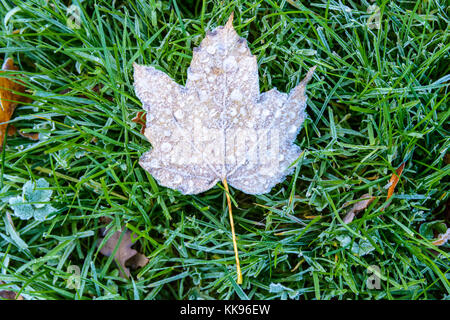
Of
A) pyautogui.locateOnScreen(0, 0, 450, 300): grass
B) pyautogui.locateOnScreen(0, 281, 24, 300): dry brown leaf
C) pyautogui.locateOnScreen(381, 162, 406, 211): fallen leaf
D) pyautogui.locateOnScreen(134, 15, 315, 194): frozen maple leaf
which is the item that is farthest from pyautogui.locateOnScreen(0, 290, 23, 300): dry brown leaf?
pyautogui.locateOnScreen(381, 162, 406, 211): fallen leaf

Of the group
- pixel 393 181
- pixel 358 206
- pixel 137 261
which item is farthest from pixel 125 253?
pixel 393 181

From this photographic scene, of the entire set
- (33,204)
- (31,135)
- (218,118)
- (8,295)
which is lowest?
(8,295)

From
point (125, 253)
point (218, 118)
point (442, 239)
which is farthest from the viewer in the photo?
point (125, 253)

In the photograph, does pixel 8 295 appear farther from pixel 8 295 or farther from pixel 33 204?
pixel 33 204

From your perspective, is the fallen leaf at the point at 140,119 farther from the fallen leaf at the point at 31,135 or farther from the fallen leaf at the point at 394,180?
the fallen leaf at the point at 394,180

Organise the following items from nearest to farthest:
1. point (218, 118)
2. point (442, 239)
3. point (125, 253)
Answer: point (218, 118), point (442, 239), point (125, 253)

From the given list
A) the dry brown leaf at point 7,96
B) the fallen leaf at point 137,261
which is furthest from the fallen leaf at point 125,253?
the dry brown leaf at point 7,96
